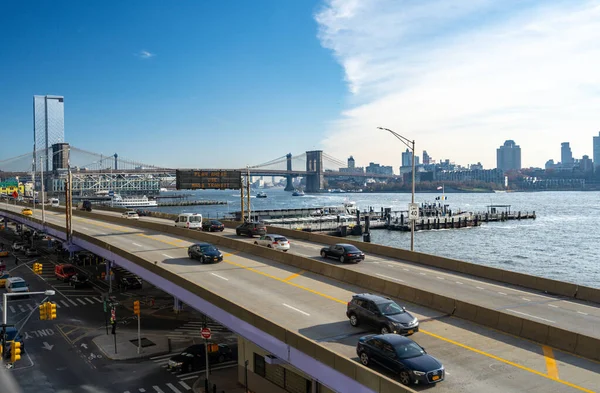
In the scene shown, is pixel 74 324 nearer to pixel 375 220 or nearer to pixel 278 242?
pixel 278 242

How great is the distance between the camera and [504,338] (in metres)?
18.4

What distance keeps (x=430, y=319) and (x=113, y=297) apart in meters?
32.6

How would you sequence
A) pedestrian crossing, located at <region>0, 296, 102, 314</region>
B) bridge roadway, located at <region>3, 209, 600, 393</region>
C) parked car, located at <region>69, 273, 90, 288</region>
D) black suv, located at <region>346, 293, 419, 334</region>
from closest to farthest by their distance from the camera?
1. bridge roadway, located at <region>3, 209, 600, 393</region>
2. black suv, located at <region>346, 293, 419, 334</region>
3. pedestrian crossing, located at <region>0, 296, 102, 314</region>
4. parked car, located at <region>69, 273, 90, 288</region>

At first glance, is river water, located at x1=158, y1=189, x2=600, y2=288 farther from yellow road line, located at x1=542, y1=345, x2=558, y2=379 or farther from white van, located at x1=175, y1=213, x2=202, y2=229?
yellow road line, located at x1=542, y1=345, x2=558, y2=379

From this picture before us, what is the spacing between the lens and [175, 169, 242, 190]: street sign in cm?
6531

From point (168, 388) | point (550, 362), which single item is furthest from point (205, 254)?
point (550, 362)

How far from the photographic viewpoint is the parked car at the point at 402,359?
14188 mm

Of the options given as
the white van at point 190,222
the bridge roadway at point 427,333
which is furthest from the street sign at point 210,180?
the bridge roadway at point 427,333

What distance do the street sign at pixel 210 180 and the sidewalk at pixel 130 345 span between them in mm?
32728

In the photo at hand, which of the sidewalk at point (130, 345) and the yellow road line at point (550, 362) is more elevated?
the yellow road line at point (550, 362)

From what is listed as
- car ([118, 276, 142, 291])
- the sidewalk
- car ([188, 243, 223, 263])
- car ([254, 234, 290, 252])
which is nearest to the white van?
car ([118, 276, 142, 291])

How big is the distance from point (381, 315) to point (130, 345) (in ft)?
64.6

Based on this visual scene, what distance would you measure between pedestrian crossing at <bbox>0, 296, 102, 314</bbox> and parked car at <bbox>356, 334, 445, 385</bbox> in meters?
33.3

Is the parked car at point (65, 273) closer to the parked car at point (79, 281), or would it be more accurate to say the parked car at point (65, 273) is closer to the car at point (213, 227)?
the parked car at point (79, 281)
